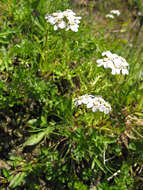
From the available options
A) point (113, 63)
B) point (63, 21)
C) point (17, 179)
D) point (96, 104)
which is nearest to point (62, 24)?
point (63, 21)

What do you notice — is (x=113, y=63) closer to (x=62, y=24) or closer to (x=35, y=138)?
(x=62, y=24)

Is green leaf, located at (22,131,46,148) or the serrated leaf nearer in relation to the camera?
the serrated leaf

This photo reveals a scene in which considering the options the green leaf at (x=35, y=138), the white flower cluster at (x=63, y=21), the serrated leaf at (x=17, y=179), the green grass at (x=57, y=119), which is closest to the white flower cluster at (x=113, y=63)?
the green grass at (x=57, y=119)

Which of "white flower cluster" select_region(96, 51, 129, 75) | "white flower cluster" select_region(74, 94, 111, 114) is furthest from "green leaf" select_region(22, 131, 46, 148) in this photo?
"white flower cluster" select_region(96, 51, 129, 75)

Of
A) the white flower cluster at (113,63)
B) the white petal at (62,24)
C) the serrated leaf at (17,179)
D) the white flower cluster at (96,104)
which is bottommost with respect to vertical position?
the serrated leaf at (17,179)

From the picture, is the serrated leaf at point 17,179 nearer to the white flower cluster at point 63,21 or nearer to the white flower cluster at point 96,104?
the white flower cluster at point 96,104

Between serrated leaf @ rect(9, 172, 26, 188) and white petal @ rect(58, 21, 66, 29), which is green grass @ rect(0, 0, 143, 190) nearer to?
serrated leaf @ rect(9, 172, 26, 188)

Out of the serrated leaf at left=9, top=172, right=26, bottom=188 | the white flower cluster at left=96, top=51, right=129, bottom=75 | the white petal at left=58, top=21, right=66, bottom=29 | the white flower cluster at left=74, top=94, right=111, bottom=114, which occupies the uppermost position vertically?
the white petal at left=58, top=21, right=66, bottom=29
